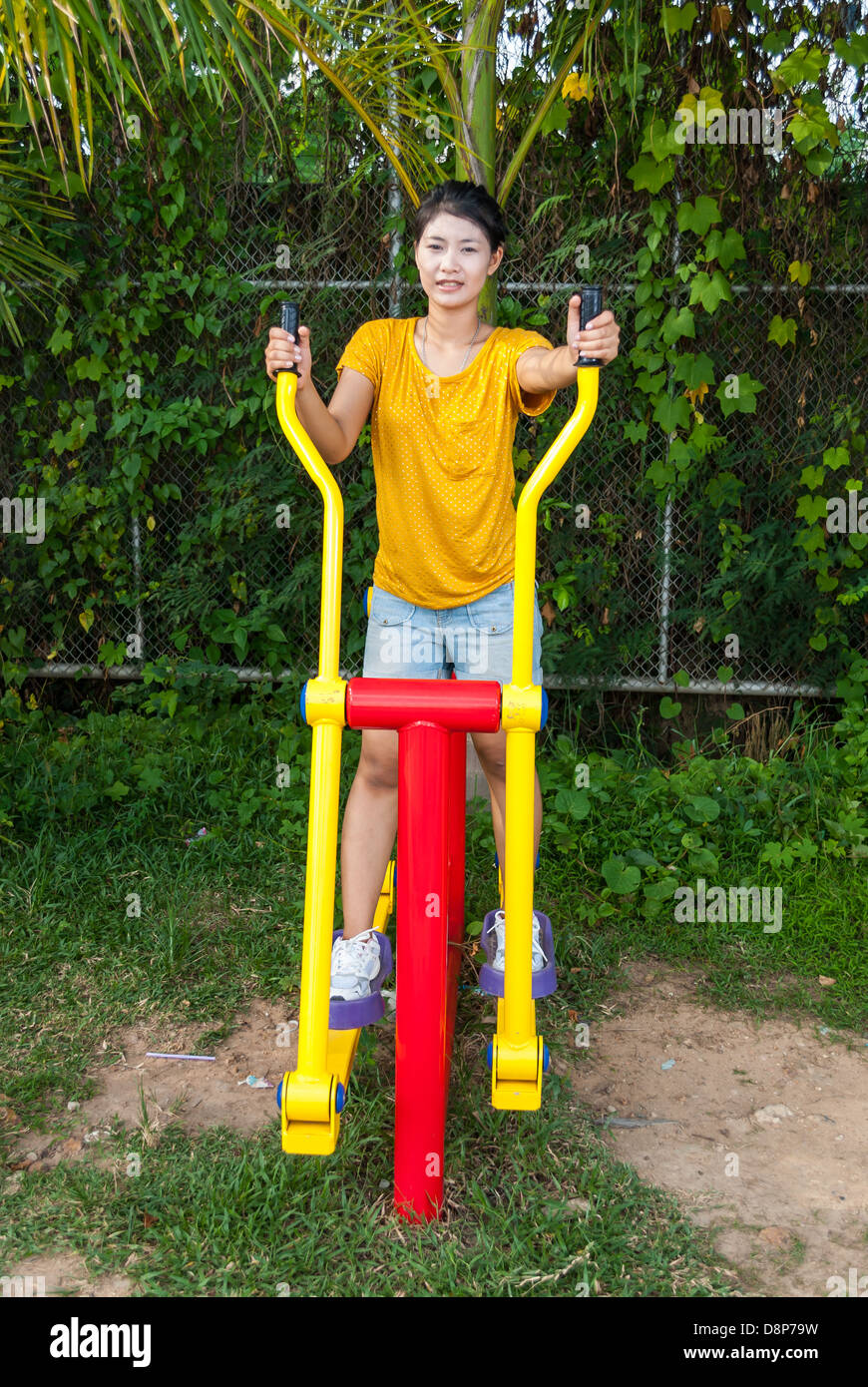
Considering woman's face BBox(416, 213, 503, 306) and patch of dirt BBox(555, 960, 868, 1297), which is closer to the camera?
patch of dirt BBox(555, 960, 868, 1297)

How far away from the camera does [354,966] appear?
2.14 meters

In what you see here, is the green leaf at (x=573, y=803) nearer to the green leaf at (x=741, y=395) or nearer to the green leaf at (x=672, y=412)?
the green leaf at (x=672, y=412)

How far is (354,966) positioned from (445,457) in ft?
3.29

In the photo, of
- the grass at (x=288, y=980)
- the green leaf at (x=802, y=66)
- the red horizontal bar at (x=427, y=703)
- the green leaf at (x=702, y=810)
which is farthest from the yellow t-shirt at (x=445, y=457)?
the green leaf at (x=802, y=66)

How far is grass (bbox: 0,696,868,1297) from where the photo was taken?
1900 mm

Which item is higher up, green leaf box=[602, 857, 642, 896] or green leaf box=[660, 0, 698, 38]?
green leaf box=[660, 0, 698, 38]

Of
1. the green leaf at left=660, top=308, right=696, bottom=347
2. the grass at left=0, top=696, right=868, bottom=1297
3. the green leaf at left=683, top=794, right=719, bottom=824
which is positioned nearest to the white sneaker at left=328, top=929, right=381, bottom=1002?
the grass at left=0, top=696, right=868, bottom=1297

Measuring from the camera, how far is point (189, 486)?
436 centimetres

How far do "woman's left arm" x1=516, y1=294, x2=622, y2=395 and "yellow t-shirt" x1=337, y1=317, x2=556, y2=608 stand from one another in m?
0.03

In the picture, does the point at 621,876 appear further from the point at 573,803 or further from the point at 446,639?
the point at 446,639

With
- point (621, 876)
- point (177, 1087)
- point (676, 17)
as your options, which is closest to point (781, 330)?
point (676, 17)

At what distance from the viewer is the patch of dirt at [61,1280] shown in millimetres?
1815

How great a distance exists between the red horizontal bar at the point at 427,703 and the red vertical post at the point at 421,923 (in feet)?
0.09

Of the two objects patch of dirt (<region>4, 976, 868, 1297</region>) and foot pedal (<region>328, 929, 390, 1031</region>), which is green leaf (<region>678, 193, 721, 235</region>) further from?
foot pedal (<region>328, 929, 390, 1031</region>)
